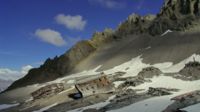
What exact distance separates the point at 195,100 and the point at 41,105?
4043 centimetres

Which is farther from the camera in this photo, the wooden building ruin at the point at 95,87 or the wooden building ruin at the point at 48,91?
the wooden building ruin at the point at 48,91

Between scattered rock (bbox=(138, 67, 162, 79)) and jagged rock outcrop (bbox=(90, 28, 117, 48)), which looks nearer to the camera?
scattered rock (bbox=(138, 67, 162, 79))

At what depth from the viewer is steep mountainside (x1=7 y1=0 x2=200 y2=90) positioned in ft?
419

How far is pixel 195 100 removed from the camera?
55438mm

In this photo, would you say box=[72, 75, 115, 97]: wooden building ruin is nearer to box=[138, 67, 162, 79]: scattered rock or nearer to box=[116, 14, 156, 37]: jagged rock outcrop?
box=[138, 67, 162, 79]: scattered rock

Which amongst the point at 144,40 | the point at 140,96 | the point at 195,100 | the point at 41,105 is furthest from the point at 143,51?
the point at 195,100

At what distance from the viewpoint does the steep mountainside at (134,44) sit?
128 m

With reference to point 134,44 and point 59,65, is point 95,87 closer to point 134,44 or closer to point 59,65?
point 134,44

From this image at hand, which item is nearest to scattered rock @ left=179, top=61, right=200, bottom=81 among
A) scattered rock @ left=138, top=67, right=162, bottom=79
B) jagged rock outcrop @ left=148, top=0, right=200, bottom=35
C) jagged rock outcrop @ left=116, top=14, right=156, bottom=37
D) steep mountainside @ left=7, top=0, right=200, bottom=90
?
scattered rock @ left=138, top=67, right=162, bottom=79

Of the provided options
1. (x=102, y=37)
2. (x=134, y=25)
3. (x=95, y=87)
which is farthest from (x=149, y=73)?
(x=102, y=37)

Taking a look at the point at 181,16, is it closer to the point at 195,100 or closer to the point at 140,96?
the point at 140,96

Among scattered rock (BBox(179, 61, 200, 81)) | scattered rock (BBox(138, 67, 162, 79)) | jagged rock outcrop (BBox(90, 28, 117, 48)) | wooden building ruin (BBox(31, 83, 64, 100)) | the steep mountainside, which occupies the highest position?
jagged rock outcrop (BBox(90, 28, 117, 48))

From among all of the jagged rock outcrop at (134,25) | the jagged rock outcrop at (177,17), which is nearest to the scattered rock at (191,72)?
the jagged rock outcrop at (177,17)

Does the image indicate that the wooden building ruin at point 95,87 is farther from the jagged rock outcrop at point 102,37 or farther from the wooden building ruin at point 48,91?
the jagged rock outcrop at point 102,37
